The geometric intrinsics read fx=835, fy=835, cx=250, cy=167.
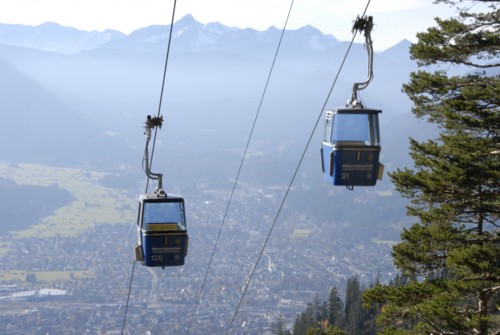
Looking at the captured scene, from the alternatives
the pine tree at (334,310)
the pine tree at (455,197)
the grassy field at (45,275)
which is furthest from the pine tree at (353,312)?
the grassy field at (45,275)

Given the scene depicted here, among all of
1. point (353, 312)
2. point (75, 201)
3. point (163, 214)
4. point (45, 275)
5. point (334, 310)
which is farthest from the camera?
point (75, 201)

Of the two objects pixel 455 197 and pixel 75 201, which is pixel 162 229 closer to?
pixel 455 197

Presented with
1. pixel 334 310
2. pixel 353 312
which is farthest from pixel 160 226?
pixel 334 310

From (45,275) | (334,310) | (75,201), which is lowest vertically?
(45,275)

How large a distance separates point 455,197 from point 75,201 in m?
127

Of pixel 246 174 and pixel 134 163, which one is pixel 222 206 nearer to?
pixel 246 174

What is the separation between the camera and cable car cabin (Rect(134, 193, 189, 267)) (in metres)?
12.5

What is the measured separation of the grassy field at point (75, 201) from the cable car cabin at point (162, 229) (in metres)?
98.4

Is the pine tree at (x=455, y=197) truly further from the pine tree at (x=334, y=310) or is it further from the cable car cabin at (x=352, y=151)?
the pine tree at (x=334, y=310)

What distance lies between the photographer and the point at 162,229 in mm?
12602

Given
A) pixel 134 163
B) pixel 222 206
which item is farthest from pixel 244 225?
pixel 134 163

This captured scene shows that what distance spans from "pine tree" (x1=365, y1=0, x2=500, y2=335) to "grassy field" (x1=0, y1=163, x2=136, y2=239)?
325 ft

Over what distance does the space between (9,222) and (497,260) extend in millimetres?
117345

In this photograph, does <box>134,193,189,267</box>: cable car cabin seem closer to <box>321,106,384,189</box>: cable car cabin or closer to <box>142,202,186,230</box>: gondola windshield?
<box>142,202,186,230</box>: gondola windshield
